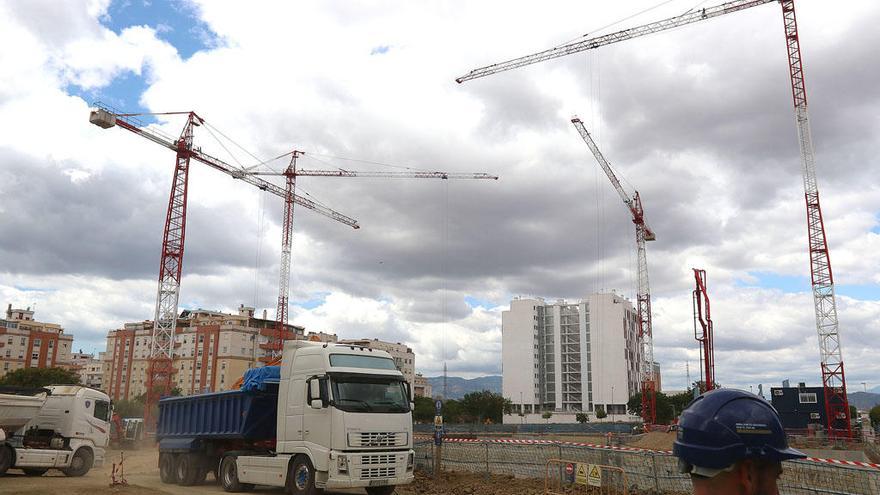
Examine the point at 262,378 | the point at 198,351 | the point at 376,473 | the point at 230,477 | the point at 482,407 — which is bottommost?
the point at 482,407

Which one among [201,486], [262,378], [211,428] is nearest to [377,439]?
[262,378]

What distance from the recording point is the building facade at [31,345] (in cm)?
12206

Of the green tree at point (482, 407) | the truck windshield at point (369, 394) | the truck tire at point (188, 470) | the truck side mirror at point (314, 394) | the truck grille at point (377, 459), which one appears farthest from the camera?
the green tree at point (482, 407)

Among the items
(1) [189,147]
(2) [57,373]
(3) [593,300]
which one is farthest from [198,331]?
(3) [593,300]

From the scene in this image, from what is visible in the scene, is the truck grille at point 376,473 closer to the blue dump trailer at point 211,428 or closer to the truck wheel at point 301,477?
the truck wheel at point 301,477

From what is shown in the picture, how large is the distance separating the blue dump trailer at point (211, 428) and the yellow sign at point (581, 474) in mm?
8609

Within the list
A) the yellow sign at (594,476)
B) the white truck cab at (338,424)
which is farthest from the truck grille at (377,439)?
the yellow sign at (594,476)

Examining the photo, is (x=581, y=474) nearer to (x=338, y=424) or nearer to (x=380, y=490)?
(x=380, y=490)

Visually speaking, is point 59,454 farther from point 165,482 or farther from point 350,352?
point 350,352

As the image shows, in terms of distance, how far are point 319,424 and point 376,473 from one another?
1.86m

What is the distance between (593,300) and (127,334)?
4055 inches

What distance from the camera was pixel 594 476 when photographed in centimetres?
1511

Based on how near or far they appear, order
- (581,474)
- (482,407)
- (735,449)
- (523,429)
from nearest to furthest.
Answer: (735,449), (581,474), (523,429), (482,407)

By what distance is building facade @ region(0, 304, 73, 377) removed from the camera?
122062 millimetres
